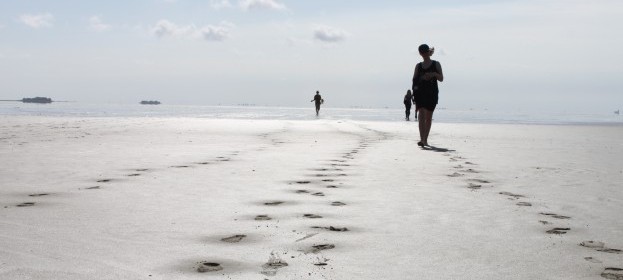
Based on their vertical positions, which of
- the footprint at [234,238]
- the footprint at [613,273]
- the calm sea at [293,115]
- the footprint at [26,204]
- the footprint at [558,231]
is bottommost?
the calm sea at [293,115]

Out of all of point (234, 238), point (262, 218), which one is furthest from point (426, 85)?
point (234, 238)

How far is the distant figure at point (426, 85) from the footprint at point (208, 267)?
7736 mm

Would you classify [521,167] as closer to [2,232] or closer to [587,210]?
[587,210]

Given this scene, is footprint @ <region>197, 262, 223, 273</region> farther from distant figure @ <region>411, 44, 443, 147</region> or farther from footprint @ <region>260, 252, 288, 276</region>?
distant figure @ <region>411, 44, 443, 147</region>

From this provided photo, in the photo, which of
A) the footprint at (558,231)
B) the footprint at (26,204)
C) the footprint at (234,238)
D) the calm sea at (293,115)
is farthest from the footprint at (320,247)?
the calm sea at (293,115)

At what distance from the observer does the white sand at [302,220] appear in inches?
94.7

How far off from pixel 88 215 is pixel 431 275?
2131 mm

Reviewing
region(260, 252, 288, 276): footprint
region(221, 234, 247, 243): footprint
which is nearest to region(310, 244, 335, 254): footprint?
region(260, 252, 288, 276): footprint

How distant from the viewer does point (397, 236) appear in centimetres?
302

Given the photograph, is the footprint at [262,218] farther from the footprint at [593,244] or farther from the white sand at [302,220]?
the footprint at [593,244]

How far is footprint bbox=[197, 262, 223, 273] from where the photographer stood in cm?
235

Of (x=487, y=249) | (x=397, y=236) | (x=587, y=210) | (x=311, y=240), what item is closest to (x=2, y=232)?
(x=311, y=240)

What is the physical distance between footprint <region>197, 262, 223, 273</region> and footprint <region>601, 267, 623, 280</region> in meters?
1.56

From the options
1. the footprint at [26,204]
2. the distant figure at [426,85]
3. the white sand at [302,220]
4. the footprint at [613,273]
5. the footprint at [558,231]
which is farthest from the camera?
the distant figure at [426,85]
